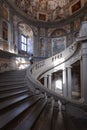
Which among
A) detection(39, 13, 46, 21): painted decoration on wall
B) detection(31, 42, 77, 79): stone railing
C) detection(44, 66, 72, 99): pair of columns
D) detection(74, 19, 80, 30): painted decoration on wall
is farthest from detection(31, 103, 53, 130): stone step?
detection(39, 13, 46, 21): painted decoration on wall

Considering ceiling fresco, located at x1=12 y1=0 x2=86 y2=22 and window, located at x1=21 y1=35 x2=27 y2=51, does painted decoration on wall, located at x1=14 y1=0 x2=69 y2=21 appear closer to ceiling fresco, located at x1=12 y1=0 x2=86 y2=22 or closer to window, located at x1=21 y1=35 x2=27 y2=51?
ceiling fresco, located at x1=12 y1=0 x2=86 y2=22

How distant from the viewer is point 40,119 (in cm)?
359

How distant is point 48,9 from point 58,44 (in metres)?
5.12

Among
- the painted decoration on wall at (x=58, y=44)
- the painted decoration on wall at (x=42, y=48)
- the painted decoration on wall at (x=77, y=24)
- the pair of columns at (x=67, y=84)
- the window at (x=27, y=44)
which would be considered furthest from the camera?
the painted decoration on wall at (x=42, y=48)

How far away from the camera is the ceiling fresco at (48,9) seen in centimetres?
1622

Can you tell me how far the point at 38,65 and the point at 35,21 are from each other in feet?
28.8

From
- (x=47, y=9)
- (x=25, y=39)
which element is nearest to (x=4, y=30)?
(x=25, y=39)

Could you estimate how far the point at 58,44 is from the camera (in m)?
17.0

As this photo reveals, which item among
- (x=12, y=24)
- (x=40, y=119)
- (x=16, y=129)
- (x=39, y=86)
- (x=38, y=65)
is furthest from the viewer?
(x=12, y=24)

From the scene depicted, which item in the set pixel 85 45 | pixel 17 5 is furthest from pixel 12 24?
pixel 85 45

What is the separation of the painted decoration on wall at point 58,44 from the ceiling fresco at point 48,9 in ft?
9.26

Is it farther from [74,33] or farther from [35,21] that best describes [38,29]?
[74,33]

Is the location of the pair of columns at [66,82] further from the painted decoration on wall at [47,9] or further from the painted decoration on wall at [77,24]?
the painted decoration on wall at [47,9]

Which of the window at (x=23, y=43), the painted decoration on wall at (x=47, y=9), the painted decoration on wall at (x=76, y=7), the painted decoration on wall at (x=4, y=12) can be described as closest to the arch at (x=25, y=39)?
the window at (x=23, y=43)
